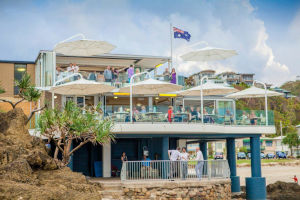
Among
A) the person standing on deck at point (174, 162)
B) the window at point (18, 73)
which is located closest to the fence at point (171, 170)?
the person standing on deck at point (174, 162)

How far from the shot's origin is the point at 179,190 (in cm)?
2192

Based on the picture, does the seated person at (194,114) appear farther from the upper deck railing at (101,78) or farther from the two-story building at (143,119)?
the upper deck railing at (101,78)

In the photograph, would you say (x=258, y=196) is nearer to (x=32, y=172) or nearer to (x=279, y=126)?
(x=32, y=172)

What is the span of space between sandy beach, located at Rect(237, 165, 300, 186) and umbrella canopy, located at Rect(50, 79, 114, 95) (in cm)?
1977

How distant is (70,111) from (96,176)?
793 centimetres

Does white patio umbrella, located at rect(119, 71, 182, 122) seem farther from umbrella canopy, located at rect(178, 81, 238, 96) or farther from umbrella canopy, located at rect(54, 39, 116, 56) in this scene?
umbrella canopy, located at rect(54, 39, 116, 56)

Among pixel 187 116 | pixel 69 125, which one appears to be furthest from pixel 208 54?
pixel 69 125

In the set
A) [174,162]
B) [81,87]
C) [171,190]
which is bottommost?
[171,190]

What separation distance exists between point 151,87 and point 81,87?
153 inches

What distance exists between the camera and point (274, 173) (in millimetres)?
54156

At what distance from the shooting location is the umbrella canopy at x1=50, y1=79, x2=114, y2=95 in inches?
974

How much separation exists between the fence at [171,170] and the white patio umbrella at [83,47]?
7.53 metres

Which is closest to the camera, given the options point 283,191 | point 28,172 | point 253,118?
point 28,172

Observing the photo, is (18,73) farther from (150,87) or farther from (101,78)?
(150,87)
